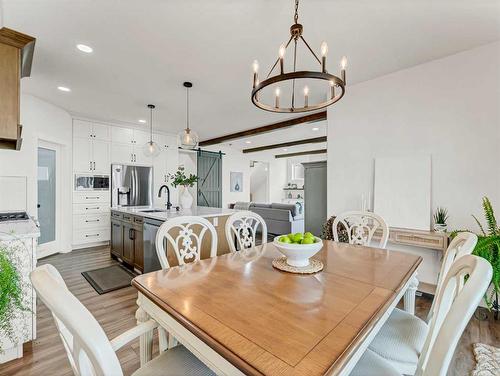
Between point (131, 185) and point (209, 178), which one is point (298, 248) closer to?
point (131, 185)

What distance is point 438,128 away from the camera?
9.52 feet

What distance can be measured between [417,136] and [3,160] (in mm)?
5643

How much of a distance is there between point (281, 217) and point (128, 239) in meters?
3.50

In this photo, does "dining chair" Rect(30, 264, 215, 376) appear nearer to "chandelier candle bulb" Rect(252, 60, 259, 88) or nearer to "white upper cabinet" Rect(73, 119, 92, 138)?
"chandelier candle bulb" Rect(252, 60, 259, 88)

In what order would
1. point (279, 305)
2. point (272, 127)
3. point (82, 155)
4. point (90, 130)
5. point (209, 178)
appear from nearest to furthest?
point (279, 305), point (82, 155), point (90, 130), point (272, 127), point (209, 178)

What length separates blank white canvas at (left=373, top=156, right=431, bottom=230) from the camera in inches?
117

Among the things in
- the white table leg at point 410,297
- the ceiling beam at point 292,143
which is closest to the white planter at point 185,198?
the white table leg at point 410,297

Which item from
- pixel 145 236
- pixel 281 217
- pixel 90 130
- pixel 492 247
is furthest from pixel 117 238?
pixel 492 247

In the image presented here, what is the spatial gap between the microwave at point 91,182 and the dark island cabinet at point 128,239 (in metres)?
1.31

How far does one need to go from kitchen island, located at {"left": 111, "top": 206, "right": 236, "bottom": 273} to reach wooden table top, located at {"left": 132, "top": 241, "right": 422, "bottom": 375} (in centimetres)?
176

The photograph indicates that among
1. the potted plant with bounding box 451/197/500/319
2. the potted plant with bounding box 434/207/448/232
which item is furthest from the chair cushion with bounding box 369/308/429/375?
the potted plant with bounding box 434/207/448/232

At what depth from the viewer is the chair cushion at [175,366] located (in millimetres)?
1007

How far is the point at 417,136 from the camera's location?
3.05m

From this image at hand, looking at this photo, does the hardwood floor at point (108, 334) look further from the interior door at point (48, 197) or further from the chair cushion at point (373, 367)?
the interior door at point (48, 197)
